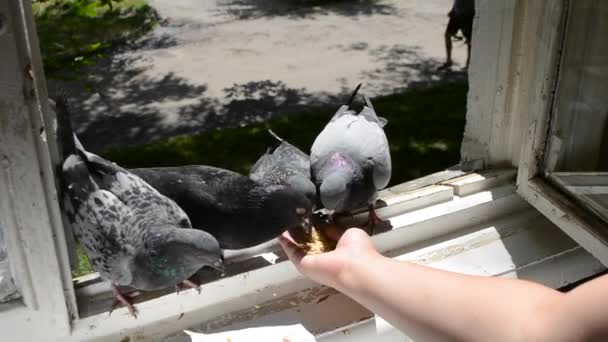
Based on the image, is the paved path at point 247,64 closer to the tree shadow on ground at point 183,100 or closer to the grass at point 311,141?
the tree shadow on ground at point 183,100

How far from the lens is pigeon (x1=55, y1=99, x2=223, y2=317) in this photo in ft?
2.73

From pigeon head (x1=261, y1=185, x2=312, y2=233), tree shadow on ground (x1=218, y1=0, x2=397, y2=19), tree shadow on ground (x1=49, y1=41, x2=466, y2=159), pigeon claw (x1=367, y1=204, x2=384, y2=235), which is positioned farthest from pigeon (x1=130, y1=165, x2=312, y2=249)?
tree shadow on ground (x1=218, y1=0, x2=397, y2=19)

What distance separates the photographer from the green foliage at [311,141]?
261cm

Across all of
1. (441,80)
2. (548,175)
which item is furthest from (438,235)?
(441,80)

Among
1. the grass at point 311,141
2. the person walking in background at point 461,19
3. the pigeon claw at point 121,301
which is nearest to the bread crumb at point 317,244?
the pigeon claw at point 121,301

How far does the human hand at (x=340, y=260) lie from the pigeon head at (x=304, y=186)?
0.13 metres

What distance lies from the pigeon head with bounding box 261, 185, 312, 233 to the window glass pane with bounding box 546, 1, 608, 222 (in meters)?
0.39

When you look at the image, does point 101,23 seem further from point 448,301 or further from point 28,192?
point 448,301

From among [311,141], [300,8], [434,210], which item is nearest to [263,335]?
[434,210]

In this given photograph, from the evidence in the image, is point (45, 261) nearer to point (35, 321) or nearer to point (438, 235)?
point (35, 321)

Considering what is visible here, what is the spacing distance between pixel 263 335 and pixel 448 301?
34 cm

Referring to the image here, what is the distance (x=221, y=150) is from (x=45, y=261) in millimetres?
2002

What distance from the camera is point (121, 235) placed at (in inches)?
33.3

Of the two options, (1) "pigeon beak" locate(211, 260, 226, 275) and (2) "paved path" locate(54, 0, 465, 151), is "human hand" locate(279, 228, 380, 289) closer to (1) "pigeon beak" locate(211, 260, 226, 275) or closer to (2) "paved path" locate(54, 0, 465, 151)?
(1) "pigeon beak" locate(211, 260, 226, 275)
